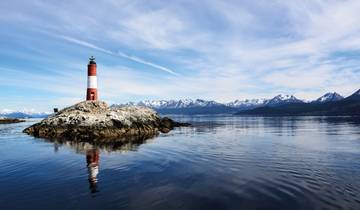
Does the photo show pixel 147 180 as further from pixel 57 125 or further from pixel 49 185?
pixel 57 125

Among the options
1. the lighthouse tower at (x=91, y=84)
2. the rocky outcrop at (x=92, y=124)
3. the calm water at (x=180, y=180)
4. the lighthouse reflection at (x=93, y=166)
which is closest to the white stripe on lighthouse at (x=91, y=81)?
the lighthouse tower at (x=91, y=84)

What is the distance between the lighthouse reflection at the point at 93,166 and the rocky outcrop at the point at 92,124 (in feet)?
49.1

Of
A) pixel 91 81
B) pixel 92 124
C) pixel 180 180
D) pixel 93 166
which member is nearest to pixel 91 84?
pixel 91 81

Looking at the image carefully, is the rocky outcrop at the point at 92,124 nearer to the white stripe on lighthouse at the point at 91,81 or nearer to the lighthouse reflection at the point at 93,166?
the white stripe on lighthouse at the point at 91,81

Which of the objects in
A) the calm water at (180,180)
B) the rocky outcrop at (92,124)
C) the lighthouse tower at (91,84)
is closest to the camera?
the calm water at (180,180)

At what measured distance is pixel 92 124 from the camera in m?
48.2

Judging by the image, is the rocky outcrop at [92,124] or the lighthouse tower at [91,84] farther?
the lighthouse tower at [91,84]

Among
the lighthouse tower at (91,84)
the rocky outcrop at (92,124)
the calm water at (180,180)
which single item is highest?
the lighthouse tower at (91,84)

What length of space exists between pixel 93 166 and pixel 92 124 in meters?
26.1

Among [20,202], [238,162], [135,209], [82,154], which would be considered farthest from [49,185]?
[238,162]

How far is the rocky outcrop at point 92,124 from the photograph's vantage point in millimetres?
47094

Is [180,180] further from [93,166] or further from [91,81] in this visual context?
[91,81]

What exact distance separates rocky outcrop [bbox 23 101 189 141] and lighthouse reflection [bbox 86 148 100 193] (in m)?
15.0

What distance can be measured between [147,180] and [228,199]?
575 cm
